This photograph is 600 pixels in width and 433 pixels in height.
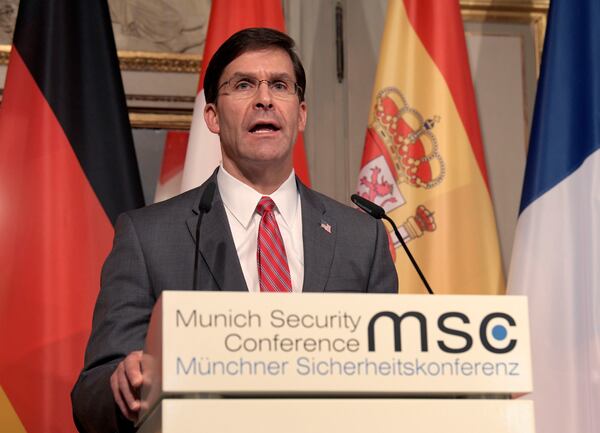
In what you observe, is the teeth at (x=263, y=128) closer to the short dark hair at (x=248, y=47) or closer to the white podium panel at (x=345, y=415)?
the short dark hair at (x=248, y=47)

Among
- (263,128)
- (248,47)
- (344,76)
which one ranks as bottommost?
(263,128)

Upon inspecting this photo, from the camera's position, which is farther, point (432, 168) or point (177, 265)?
point (432, 168)

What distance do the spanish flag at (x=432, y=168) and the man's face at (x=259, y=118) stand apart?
99 cm

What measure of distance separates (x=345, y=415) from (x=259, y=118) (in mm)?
1239

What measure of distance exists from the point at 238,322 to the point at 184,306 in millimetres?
86

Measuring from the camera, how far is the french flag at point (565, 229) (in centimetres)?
334

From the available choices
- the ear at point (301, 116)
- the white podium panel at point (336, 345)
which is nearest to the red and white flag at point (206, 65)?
the ear at point (301, 116)

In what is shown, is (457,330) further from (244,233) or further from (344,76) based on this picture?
(344,76)

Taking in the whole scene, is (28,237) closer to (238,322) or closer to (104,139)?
(104,139)

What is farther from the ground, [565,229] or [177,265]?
[565,229]

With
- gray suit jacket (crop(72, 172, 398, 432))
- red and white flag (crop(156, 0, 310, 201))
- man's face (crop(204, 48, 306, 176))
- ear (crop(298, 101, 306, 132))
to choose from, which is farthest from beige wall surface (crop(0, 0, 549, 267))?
gray suit jacket (crop(72, 172, 398, 432))

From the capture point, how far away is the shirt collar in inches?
104

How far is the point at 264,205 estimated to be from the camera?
2590 millimetres

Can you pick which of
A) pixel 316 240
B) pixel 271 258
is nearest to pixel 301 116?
pixel 316 240
